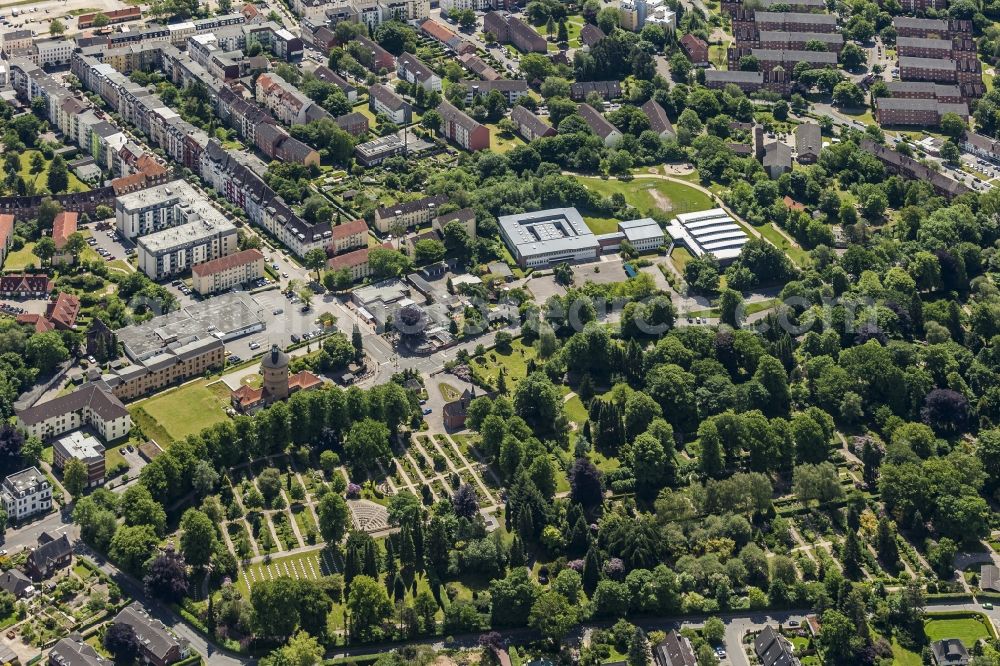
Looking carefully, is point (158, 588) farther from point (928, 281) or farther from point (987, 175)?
point (987, 175)

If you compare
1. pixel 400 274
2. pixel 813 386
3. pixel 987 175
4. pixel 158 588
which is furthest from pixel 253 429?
pixel 987 175

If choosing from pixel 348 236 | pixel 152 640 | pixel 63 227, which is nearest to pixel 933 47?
pixel 348 236

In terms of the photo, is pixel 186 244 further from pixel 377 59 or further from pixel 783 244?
pixel 783 244

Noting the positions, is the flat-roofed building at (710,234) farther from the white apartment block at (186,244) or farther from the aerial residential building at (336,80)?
the aerial residential building at (336,80)

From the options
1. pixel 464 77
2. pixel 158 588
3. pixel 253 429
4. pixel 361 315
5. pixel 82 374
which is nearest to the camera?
pixel 158 588

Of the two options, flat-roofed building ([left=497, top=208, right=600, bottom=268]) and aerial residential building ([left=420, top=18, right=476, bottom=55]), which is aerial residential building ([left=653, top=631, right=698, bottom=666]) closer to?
flat-roofed building ([left=497, top=208, right=600, bottom=268])

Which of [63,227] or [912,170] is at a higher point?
[63,227]
